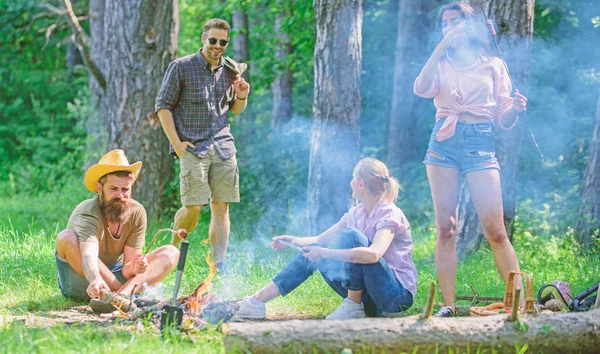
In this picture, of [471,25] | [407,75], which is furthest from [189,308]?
[407,75]

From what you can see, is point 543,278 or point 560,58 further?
point 560,58

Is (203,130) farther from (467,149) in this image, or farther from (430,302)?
(430,302)

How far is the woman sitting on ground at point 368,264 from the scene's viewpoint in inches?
181

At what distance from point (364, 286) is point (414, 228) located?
681 centimetres

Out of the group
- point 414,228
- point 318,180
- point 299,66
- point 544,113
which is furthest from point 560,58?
point 318,180

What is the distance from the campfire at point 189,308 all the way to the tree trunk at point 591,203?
444 centimetres

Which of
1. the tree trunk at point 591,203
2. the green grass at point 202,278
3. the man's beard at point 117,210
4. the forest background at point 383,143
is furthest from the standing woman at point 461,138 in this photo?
the tree trunk at point 591,203

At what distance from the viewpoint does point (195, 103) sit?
6.42 m

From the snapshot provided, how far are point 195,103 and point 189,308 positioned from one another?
2.31 m

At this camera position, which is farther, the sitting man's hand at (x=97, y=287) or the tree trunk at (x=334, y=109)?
the tree trunk at (x=334, y=109)

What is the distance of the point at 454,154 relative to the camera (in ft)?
15.7

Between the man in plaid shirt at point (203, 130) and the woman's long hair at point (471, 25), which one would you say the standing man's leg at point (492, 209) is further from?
the man in plaid shirt at point (203, 130)

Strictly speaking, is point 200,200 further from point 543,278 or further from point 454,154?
point 543,278

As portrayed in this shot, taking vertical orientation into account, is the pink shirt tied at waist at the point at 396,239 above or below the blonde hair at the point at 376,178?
below
